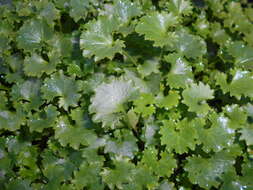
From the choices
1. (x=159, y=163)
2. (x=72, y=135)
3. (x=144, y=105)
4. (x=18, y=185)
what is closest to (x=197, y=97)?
(x=144, y=105)

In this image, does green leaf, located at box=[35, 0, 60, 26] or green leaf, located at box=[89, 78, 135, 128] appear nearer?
green leaf, located at box=[89, 78, 135, 128]

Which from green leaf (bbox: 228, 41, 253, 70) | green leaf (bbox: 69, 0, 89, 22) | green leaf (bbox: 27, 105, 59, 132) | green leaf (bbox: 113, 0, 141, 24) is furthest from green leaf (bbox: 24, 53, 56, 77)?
green leaf (bbox: 228, 41, 253, 70)

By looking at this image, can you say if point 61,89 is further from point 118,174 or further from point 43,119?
point 118,174

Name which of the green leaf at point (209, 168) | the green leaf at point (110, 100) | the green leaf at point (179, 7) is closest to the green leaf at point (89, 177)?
the green leaf at point (110, 100)

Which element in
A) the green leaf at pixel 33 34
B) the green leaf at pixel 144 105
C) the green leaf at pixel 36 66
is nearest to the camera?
the green leaf at pixel 144 105

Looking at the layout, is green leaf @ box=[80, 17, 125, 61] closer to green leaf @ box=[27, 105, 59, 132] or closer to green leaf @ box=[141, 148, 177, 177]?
green leaf @ box=[27, 105, 59, 132]

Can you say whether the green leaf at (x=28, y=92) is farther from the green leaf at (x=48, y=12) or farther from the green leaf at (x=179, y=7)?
the green leaf at (x=179, y=7)
